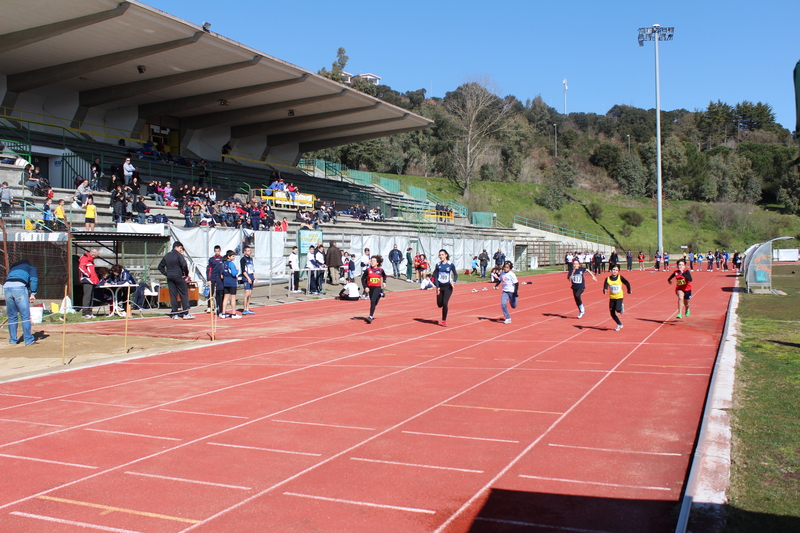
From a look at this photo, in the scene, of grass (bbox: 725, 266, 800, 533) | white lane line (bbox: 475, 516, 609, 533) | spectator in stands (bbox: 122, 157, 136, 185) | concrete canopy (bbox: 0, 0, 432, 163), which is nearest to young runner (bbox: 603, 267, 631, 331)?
grass (bbox: 725, 266, 800, 533)

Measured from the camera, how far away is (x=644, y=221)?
7294 centimetres

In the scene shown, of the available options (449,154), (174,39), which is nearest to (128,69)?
(174,39)

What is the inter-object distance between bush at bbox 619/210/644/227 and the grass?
62.2 meters

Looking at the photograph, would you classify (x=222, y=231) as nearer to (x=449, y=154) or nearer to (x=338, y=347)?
(x=338, y=347)

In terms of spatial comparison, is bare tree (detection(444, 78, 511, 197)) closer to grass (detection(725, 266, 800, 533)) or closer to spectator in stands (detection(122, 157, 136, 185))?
spectator in stands (detection(122, 157, 136, 185))

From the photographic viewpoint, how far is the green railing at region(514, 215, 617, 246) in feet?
212

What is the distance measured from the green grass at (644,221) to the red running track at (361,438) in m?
56.2

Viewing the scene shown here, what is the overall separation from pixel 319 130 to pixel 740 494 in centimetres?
4576

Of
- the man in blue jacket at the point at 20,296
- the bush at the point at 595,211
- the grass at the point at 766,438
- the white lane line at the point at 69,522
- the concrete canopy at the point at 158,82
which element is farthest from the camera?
the bush at the point at 595,211

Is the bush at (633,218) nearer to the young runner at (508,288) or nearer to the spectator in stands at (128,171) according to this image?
the spectator in stands at (128,171)

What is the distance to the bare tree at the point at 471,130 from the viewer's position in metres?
73.6

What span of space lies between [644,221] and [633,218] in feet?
6.29

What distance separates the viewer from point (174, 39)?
28.0m

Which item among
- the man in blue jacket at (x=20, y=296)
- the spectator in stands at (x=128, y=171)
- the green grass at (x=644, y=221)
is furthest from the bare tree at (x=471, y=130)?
the man in blue jacket at (x=20, y=296)
